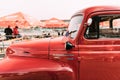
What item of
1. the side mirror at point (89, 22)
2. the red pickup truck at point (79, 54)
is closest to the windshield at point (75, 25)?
the red pickup truck at point (79, 54)

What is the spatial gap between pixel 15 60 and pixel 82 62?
41.9 inches

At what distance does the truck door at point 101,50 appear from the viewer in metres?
5.58

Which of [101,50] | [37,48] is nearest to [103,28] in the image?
[101,50]

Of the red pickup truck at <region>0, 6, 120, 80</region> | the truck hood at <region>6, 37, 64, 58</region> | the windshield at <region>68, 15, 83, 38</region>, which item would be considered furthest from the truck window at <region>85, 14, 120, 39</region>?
the truck hood at <region>6, 37, 64, 58</region>

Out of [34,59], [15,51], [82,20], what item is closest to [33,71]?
[34,59]

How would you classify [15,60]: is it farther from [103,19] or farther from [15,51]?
[103,19]

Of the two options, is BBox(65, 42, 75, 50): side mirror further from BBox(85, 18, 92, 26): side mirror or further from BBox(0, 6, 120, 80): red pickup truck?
BBox(85, 18, 92, 26): side mirror

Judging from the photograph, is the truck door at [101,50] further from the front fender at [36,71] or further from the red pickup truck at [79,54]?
the front fender at [36,71]

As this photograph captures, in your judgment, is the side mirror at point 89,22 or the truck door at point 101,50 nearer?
the truck door at point 101,50

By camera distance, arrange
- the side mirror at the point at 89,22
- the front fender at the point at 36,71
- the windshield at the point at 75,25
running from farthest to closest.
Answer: the windshield at the point at 75,25 → the side mirror at the point at 89,22 → the front fender at the point at 36,71

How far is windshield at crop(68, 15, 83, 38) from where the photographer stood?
5.86m

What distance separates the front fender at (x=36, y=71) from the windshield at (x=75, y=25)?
594mm

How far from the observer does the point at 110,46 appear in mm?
5727

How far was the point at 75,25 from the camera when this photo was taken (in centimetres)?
600
